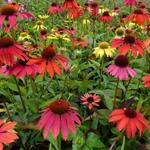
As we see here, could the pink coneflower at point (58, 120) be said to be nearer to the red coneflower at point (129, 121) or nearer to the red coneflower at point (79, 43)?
the red coneflower at point (129, 121)

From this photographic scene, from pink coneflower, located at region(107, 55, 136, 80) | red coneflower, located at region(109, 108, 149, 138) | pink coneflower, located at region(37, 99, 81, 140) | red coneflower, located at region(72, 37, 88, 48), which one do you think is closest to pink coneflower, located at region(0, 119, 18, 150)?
pink coneflower, located at region(37, 99, 81, 140)

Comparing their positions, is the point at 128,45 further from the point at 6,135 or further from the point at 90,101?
the point at 6,135

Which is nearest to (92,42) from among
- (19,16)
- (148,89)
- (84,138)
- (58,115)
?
(148,89)

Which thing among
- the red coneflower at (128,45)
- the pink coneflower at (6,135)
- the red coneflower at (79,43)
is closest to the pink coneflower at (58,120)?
the pink coneflower at (6,135)

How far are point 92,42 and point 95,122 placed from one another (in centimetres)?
114

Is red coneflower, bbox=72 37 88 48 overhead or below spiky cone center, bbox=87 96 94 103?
overhead

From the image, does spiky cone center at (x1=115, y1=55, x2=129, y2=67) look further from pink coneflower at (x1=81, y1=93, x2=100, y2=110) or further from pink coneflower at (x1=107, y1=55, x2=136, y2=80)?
pink coneflower at (x1=81, y1=93, x2=100, y2=110)

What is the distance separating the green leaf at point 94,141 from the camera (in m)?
1.61

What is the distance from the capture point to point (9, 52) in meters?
1.53

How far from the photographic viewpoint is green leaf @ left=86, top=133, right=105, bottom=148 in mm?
1607

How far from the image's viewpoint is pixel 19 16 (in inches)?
74.0

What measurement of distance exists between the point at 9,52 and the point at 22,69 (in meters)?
0.10

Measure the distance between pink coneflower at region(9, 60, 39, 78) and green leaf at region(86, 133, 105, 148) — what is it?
34 cm

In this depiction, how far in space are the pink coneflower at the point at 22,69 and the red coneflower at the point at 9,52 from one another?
0.15ft
